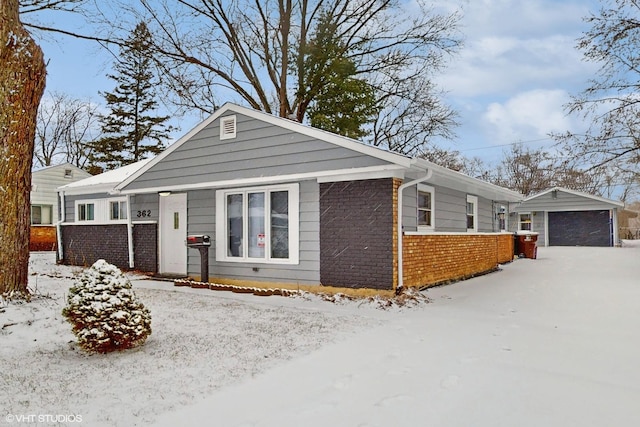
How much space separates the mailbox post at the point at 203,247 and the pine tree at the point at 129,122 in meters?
23.7

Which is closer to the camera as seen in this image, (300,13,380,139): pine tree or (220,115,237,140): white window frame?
(220,115,237,140): white window frame

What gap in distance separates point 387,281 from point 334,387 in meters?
4.10

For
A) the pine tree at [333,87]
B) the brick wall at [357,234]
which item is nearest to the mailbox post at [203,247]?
the brick wall at [357,234]

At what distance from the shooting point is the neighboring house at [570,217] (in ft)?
78.5

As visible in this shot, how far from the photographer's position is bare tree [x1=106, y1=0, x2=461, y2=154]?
17.1m

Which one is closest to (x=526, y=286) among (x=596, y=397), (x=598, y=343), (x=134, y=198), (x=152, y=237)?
(x=598, y=343)

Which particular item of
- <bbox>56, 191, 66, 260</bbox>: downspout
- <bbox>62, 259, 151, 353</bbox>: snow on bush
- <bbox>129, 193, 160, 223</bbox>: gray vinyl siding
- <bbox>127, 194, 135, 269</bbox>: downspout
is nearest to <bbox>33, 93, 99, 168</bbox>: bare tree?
<bbox>56, 191, 66, 260</bbox>: downspout

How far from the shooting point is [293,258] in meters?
8.49

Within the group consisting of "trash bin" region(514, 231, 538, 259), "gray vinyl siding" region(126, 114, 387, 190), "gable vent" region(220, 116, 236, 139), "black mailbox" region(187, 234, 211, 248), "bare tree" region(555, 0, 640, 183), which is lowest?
"trash bin" region(514, 231, 538, 259)

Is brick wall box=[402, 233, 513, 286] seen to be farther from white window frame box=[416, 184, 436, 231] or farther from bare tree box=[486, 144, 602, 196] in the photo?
bare tree box=[486, 144, 602, 196]

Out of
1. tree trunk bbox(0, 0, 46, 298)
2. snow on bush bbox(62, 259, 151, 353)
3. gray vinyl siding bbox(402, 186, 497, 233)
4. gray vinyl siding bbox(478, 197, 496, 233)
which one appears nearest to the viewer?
snow on bush bbox(62, 259, 151, 353)

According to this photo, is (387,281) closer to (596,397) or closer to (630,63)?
(596,397)

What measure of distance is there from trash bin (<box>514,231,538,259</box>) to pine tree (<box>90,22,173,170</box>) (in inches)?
958

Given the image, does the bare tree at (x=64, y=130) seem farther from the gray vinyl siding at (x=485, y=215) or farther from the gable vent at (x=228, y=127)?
the gray vinyl siding at (x=485, y=215)
